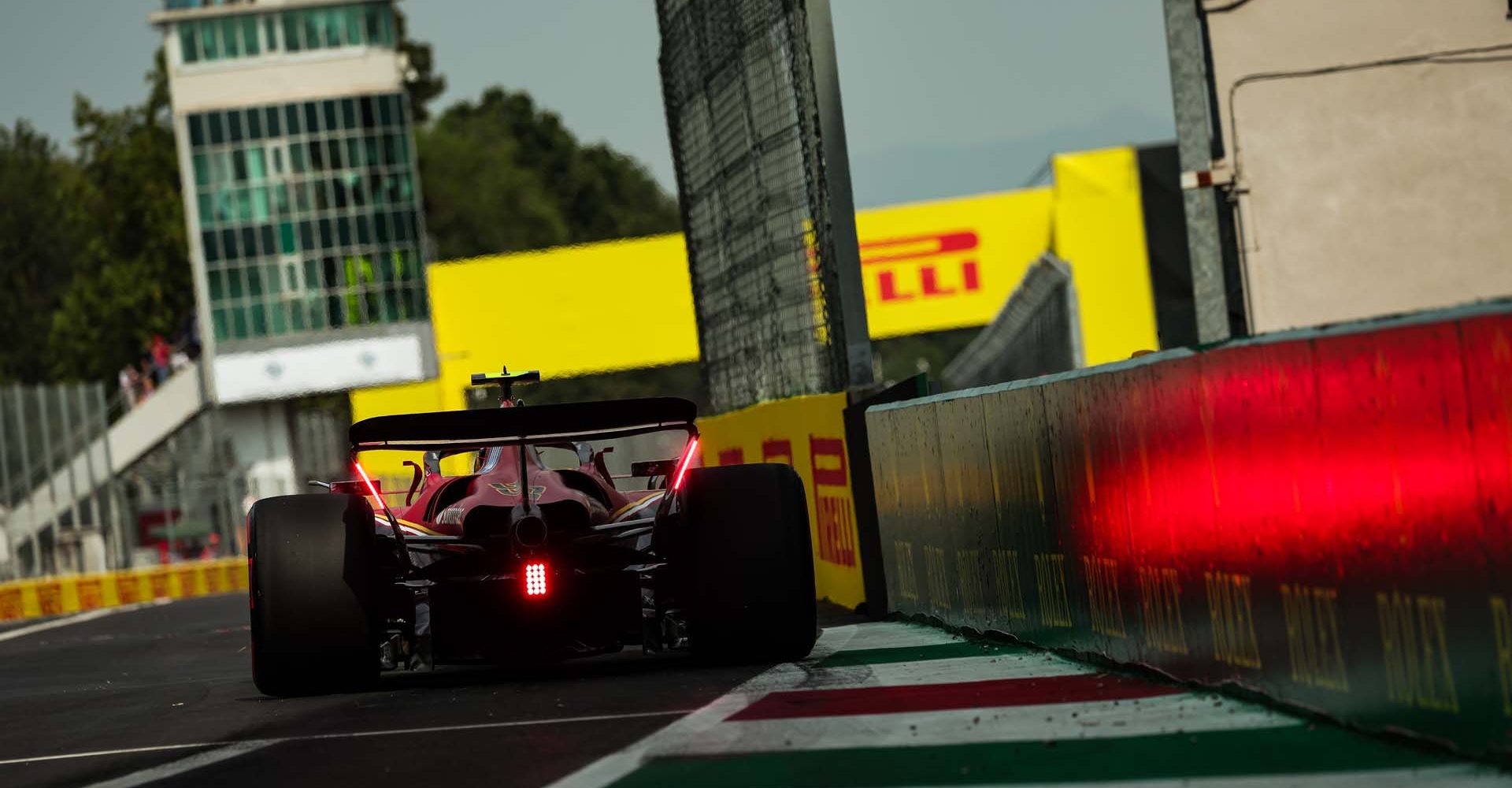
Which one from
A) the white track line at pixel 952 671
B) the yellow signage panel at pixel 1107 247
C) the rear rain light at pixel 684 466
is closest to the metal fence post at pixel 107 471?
the yellow signage panel at pixel 1107 247

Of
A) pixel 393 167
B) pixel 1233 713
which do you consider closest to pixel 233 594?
pixel 1233 713

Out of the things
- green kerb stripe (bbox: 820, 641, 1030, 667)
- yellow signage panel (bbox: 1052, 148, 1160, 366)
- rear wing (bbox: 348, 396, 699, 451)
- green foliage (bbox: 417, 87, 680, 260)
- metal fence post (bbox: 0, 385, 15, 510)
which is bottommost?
green kerb stripe (bbox: 820, 641, 1030, 667)

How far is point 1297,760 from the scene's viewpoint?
19.6 feet

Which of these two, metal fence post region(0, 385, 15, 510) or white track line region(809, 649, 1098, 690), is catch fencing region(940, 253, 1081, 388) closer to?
metal fence post region(0, 385, 15, 510)

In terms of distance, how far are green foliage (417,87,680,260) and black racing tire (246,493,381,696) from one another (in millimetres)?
92199

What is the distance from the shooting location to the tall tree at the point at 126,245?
79500 mm

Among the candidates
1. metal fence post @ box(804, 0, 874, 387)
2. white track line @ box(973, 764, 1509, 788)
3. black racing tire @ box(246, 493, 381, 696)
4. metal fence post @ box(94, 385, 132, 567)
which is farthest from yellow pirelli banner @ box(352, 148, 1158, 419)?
white track line @ box(973, 764, 1509, 788)

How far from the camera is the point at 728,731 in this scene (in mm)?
7660

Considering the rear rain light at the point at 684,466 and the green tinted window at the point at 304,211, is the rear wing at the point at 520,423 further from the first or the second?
the green tinted window at the point at 304,211

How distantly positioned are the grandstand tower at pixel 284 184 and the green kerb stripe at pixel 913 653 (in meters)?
55.1

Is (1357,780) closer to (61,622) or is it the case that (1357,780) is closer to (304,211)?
(61,622)

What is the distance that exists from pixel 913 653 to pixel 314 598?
8.76 ft

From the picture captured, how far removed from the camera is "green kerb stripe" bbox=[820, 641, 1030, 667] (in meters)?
10.1

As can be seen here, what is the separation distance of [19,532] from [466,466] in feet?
104
